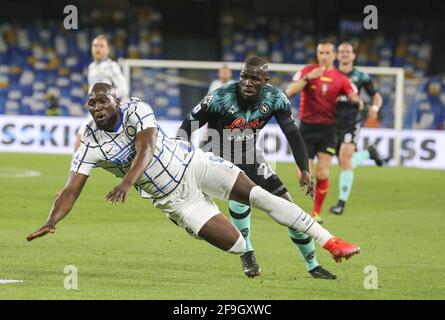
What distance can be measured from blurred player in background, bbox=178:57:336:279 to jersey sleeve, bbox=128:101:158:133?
117cm

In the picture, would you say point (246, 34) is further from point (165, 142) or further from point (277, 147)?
point (165, 142)

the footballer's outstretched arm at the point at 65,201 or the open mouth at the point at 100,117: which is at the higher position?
the open mouth at the point at 100,117

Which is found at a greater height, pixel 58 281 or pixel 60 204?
pixel 60 204

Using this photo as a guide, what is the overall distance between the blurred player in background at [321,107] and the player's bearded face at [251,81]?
4987 mm

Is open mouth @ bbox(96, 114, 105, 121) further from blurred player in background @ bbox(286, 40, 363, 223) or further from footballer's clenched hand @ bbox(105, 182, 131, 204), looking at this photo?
blurred player in background @ bbox(286, 40, 363, 223)

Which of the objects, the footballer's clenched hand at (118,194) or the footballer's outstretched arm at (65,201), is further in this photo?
the footballer's outstretched arm at (65,201)

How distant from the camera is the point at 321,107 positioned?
14453 mm

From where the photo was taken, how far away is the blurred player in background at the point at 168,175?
804 centimetres

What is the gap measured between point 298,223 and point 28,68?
1008 inches

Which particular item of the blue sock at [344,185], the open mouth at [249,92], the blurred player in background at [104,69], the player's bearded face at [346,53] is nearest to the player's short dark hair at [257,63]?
the open mouth at [249,92]

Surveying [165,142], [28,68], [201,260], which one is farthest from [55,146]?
[165,142]

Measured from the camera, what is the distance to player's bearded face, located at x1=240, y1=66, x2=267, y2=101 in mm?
9031

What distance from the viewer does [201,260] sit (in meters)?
10.3

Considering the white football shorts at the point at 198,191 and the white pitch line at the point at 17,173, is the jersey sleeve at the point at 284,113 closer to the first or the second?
the white football shorts at the point at 198,191
